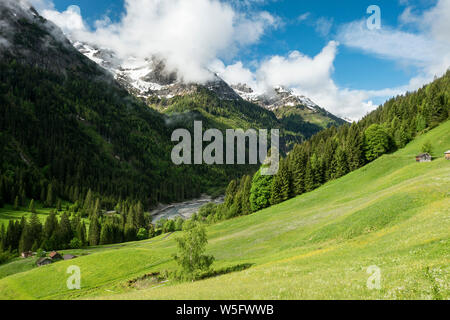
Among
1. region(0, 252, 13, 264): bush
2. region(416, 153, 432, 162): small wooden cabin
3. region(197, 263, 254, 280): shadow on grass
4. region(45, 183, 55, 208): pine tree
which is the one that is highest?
region(416, 153, 432, 162): small wooden cabin

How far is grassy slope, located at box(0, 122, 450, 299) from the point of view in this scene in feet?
43.0

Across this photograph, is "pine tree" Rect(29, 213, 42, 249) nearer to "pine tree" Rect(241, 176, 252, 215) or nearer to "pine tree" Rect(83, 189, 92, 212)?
"pine tree" Rect(83, 189, 92, 212)

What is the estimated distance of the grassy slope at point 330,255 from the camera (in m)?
13.1

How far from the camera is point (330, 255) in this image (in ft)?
82.7

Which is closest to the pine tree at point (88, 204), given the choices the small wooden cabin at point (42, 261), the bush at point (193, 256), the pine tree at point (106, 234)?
the pine tree at point (106, 234)

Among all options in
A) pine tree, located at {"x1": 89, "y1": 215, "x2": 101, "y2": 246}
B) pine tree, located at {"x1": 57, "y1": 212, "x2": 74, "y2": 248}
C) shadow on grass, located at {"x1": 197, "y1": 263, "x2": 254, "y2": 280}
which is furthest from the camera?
pine tree, located at {"x1": 89, "y1": 215, "x2": 101, "y2": 246}

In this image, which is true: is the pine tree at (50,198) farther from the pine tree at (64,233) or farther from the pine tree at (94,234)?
the pine tree at (94,234)

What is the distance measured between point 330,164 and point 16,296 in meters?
90.4

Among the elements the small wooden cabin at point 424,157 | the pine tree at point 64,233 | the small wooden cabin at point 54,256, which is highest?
the small wooden cabin at point 424,157

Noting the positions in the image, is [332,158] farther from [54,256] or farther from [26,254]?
[26,254]

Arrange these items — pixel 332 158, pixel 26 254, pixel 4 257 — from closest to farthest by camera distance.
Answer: pixel 4 257 < pixel 26 254 < pixel 332 158

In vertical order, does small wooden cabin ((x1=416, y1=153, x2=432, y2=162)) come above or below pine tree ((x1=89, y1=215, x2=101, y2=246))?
above

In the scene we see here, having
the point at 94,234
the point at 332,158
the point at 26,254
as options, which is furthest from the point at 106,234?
the point at 332,158

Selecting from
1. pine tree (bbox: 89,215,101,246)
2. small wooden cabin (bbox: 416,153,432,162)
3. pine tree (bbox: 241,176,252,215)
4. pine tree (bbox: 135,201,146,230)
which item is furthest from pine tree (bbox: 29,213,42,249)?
small wooden cabin (bbox: 416,153,432,162)
